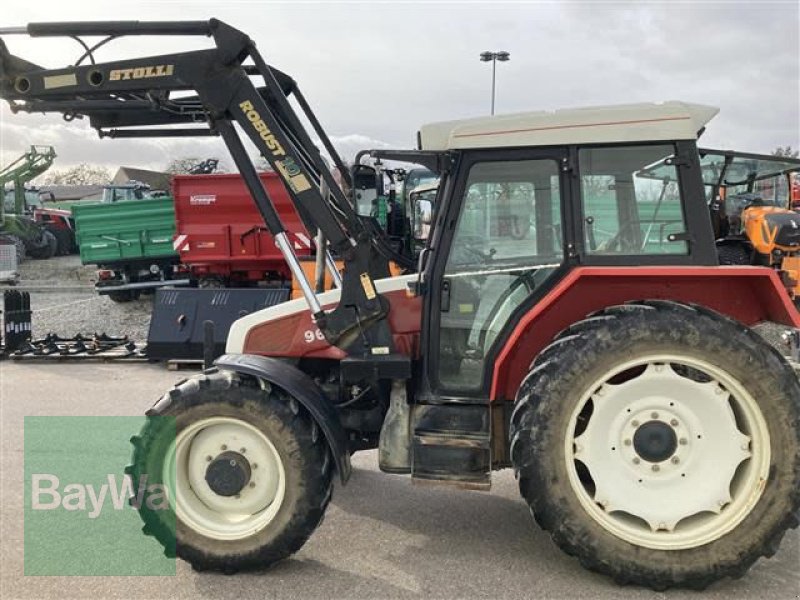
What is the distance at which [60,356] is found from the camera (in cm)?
899

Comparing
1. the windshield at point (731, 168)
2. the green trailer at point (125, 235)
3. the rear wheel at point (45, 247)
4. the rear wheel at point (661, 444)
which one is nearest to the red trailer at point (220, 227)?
the green trailer at point (125, 235)

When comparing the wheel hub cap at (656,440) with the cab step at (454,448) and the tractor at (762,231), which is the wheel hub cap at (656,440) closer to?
the cab step at (454,448)

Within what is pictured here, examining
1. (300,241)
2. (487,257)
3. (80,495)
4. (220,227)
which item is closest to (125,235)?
(220,227)

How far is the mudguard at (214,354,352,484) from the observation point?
3.38m

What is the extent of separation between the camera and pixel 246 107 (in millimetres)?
3541

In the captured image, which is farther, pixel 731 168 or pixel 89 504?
pixel 731 168

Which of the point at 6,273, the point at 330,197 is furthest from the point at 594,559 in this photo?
the point at 6,273

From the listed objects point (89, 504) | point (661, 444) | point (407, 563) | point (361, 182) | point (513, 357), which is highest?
point (361, 182)

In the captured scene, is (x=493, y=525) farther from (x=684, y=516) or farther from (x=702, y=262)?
(x=702, y=262)

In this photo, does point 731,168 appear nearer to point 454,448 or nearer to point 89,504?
point 454,448

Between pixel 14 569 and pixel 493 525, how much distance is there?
2595 mm

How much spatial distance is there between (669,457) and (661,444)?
76mm

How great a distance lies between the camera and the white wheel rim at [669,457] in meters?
3.15

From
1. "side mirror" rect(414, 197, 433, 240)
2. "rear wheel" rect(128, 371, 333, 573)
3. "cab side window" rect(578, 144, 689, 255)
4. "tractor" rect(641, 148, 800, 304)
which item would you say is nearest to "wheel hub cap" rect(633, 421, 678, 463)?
"cab side window" rect(578, 144, 689, 255)
